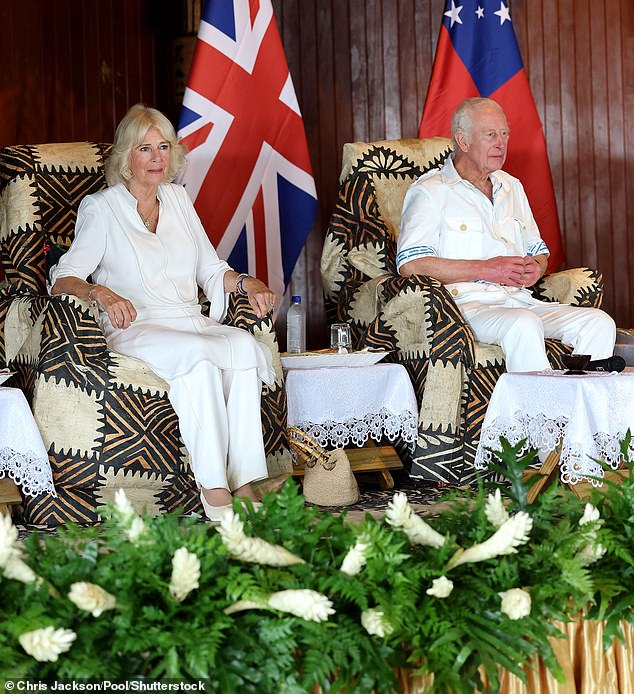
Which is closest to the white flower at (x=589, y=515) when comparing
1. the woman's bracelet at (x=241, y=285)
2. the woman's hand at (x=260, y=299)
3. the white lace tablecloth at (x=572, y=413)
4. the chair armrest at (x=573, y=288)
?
the white lace tablecloth at (x=572, y=413)

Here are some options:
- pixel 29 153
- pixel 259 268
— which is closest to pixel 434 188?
pixel 259 268

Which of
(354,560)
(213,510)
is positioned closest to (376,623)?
(354,560)

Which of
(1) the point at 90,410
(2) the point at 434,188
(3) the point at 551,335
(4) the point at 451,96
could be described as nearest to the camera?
(1) the point at 90,410

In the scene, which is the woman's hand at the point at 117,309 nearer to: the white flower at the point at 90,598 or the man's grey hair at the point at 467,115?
the man's grey hair at the point at 467,115

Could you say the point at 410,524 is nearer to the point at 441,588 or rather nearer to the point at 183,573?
the point at 441,588

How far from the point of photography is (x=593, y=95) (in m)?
5.25

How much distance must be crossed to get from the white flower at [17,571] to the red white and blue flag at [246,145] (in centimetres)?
318

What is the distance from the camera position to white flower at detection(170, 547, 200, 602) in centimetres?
116

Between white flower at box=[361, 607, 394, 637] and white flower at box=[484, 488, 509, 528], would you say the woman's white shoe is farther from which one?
white flower at box=[361, 607, 394, 637]

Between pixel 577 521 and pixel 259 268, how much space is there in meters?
3.02

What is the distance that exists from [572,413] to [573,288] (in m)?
1.30

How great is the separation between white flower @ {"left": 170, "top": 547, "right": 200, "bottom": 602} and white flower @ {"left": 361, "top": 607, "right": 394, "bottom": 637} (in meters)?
0.21

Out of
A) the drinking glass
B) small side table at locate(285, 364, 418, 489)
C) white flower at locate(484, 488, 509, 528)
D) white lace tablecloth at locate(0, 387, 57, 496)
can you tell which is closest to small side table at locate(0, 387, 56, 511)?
white lace tablecloth at locate(0, 387, 57, 496)

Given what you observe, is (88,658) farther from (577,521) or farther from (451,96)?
(451,96)
